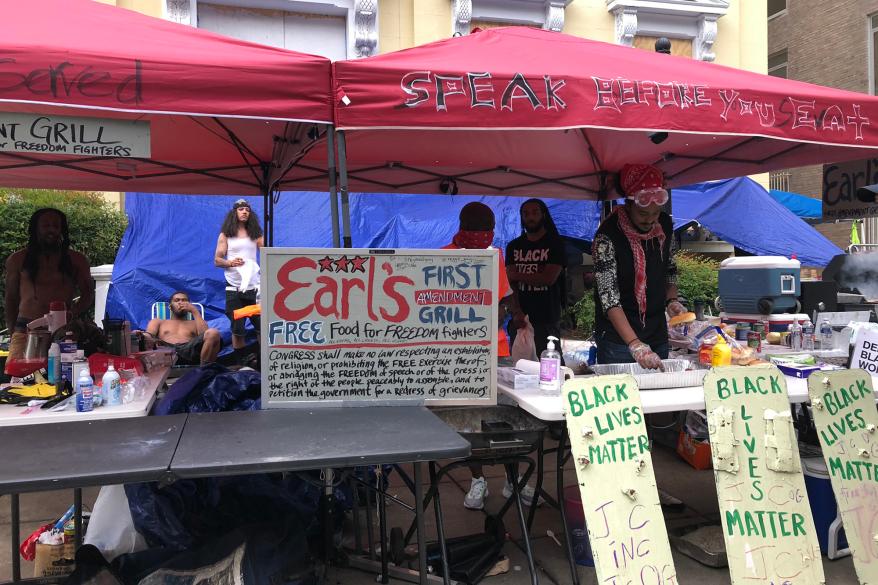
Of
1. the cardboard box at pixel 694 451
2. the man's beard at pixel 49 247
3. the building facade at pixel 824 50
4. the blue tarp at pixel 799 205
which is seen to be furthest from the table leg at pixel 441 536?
the building facade at pixel 824 50

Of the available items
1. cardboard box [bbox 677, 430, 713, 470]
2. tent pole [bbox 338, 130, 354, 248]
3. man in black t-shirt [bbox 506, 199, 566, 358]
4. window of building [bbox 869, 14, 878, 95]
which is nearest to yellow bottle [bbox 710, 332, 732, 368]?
cardboard box [bbox 677, 430, 713, 470]

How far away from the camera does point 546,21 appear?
10.8 m

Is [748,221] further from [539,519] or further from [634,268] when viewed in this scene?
[539,519]

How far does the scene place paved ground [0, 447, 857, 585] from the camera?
10.6 ft

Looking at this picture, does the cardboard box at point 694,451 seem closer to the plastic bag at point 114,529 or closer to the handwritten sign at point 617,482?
the handwritten sign at point 617,482

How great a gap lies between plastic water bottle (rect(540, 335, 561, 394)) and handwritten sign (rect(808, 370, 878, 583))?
1185mm

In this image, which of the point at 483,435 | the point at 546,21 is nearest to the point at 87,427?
the point at 483,435

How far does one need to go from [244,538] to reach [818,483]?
2.98 meters

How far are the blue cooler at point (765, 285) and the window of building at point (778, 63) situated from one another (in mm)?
15973

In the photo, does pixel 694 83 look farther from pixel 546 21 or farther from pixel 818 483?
pixel 546 21

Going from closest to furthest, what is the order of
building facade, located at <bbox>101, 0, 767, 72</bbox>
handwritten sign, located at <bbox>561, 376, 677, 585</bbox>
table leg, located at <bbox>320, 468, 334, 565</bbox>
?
1. handwritten sign, located at <bbox>561, 376, 677, 585</bbox>
2. table leg, located at <bbox>320, 468, 334, 565</bbox>
3. building facade, located at <bbox>101, 0, 767, 72</bbox>

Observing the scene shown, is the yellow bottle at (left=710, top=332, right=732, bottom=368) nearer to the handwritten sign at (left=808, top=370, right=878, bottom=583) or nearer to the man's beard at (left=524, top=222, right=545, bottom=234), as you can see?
the handwritten sign at (left=808, top=370, right=878, bottom=583)

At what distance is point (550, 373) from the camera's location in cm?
302

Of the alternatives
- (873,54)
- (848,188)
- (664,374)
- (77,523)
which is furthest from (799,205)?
(77,523)
